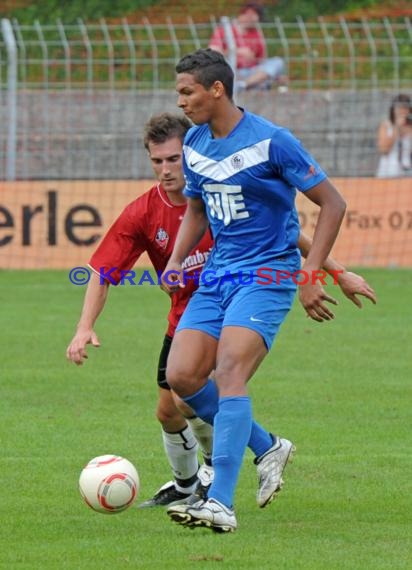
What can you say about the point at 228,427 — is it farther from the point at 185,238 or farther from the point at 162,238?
the point at 162,238

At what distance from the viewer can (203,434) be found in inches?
264

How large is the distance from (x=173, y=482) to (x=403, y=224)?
10.9m

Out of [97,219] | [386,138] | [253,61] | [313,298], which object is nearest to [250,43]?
[253,61]

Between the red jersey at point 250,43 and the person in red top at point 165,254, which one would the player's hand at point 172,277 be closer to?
the person in red top at point 165,254

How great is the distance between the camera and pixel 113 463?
614 centimetres

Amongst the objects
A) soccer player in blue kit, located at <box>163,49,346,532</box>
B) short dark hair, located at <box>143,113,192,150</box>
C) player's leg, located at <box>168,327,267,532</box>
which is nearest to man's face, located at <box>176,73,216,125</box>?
soccer player in blue kit, located at <box>163,49,346,532</box>

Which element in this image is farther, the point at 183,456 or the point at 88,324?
the point at 183,456

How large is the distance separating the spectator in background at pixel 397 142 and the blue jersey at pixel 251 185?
39.7 ft

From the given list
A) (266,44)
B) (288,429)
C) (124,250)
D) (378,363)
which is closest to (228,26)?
(266,44)

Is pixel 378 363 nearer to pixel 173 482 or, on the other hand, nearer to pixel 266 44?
pixel 173 482

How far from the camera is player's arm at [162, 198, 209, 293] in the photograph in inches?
252

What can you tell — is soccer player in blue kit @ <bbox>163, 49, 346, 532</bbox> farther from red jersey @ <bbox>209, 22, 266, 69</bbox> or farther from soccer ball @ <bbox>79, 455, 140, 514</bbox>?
red jersey @ <bbox>209, 22, 266, 69</bbox>

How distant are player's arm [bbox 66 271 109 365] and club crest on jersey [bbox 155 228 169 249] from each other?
0.35 metres

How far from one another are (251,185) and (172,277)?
0.61 m
